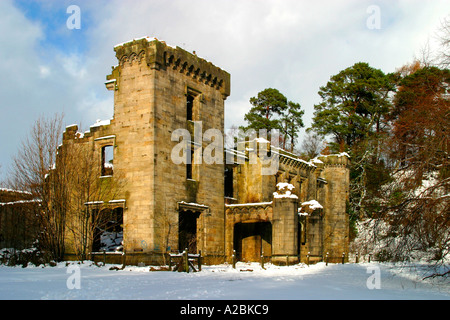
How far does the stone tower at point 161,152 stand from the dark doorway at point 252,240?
12.5 feet

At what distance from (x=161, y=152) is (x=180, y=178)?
2122mm

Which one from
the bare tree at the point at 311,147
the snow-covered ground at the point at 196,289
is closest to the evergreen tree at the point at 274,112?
the bare tree at the point at 311,147

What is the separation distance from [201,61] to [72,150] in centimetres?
937

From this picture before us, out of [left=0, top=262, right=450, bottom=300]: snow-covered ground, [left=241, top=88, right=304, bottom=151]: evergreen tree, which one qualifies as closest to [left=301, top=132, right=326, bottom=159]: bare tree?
[left=241, top=88, right=304, bottom=151]: evergreen tree

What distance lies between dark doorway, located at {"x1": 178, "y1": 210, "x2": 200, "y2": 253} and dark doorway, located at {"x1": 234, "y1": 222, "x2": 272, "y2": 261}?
4370 millimetres

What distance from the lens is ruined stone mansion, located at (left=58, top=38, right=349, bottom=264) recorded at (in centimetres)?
2781

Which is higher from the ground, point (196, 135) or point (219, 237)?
point (196, 135)

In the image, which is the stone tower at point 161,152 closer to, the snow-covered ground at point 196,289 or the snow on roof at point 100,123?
the snow on roof at point 100,123

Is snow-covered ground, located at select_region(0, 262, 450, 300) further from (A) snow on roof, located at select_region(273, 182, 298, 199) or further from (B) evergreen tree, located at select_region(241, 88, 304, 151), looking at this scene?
(B) evergreen tree, located at select_region(241, 88, 304, 151)

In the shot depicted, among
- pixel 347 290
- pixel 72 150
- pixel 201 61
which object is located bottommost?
pixel 347 290

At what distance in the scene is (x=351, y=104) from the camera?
56281 mm

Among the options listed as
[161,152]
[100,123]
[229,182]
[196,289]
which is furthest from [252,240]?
[196,289]
